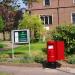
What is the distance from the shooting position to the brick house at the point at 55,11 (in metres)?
53.0

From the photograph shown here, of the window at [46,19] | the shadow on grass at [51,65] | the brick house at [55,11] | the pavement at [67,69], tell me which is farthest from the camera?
the window at [46,19]

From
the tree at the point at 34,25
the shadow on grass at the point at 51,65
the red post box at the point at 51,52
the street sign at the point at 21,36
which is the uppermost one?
the tree at the point at 34,25

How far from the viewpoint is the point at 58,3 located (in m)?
53.6

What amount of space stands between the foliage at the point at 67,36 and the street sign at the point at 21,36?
2716 mm

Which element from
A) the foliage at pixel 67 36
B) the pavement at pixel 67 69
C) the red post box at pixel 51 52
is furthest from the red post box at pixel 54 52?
the foliage at pixel 67 36

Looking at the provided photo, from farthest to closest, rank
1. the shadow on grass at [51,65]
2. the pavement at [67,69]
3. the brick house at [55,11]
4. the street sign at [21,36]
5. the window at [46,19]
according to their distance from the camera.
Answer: the window at [46,19]
the brick house at [55,11]
the street sign at [21,36]
the shadow on grass at [51,65]
the pavement at [67,69]

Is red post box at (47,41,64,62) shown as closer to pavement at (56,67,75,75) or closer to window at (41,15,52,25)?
pavement at (56,67,75,75)

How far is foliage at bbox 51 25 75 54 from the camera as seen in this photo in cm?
2456

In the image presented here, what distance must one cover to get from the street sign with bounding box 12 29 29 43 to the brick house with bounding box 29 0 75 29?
29.3 meters

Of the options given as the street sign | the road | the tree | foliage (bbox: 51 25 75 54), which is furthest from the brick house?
the road

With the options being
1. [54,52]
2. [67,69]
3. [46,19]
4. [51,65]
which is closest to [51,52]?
[54,52]

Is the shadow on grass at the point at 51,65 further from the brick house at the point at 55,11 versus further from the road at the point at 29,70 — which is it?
the brick house at the point at 55,11

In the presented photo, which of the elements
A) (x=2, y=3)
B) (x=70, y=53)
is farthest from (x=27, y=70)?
(x=2, y=3)

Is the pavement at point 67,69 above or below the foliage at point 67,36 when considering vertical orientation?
below
